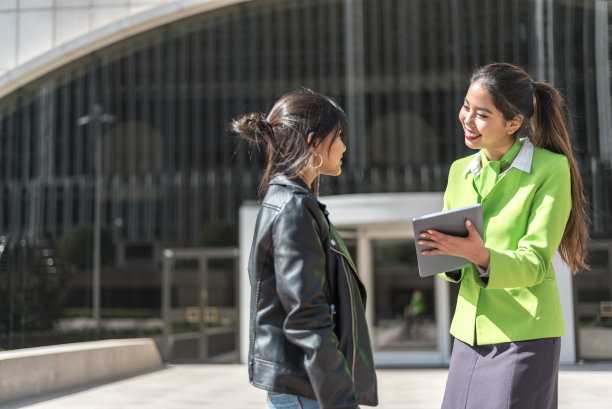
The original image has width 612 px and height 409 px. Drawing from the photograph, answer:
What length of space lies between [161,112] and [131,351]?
25.5ft

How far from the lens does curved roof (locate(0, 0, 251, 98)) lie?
13.2m

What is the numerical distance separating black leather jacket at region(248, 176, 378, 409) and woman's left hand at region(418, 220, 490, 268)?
0.80ft

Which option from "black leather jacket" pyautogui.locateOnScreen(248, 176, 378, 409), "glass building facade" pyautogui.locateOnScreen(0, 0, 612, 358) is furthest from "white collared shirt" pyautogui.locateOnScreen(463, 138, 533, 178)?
"glass building facade" pyautogui.locateOnScreen(0, 0, 612, 358)

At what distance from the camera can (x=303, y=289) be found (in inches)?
70.9

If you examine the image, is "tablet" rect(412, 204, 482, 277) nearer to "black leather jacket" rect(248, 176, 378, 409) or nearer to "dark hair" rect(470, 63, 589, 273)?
"black leather jacket" rect(248, 176, 378, 409)

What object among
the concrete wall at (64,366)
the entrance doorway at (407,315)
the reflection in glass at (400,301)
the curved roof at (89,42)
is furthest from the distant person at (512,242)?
the curved roof at (89,42)

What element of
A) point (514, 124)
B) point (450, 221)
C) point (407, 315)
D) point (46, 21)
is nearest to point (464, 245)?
point (450, 221)

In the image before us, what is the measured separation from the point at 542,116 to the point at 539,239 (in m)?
0.49

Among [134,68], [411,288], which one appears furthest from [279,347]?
[411,288]

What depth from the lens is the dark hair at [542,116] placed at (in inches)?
88.0

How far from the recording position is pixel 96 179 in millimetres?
19484

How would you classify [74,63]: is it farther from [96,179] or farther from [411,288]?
[411,288]

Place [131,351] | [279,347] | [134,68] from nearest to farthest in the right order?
[279,347], [131,351], [134,68]

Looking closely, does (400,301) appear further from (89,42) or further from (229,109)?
(89,42)
